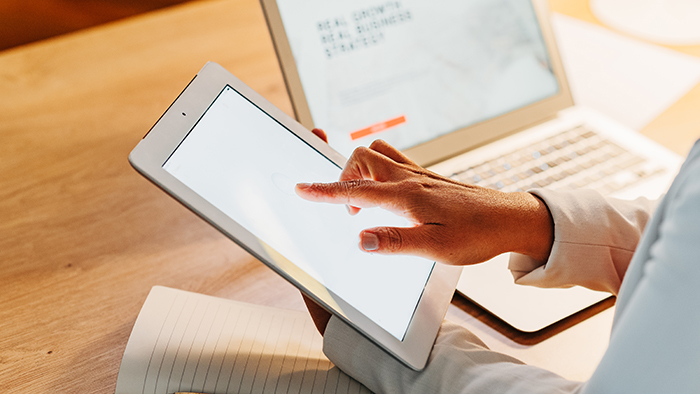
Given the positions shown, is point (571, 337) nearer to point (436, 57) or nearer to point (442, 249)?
point (442, 249)

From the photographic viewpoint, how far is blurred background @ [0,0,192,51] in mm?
1145

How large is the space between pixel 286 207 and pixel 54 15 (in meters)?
1.13

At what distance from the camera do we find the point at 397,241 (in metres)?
0.42

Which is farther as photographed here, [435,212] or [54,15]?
[54,15]

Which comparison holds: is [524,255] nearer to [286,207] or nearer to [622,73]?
[286,207]

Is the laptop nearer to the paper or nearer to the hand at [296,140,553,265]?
the paper

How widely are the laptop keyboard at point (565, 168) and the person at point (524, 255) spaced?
0.38 feet

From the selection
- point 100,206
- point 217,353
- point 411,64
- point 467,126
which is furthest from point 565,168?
point 100,206

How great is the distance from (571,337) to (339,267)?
0.24 metres

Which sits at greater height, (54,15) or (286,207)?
(54,15)

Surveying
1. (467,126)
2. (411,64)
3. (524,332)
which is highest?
(411,64)

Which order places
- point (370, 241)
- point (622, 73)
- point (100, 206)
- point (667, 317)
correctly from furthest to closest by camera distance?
point (622, 73) → point (100, 206) → point (370, 241) → point (667, 317)

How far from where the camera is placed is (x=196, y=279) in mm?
535

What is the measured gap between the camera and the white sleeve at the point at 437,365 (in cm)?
38
